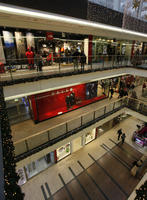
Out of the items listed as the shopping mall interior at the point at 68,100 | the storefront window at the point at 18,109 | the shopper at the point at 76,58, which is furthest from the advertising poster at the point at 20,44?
the shopper at the point at 76,58

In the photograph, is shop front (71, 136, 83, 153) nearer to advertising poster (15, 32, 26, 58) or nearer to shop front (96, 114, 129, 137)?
shop front (96, 114, 129, 137)

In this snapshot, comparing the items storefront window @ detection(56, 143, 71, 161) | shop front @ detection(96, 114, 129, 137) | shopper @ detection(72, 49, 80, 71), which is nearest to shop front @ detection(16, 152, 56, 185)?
storefront window @ detection(56, 143, 71, 161)

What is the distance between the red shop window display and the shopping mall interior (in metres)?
0.06

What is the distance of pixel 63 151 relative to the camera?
8625 mm

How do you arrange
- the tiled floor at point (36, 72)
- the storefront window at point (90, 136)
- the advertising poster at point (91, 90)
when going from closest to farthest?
the tiled floor at point (36, 72) < the storefront window at point (90, 136) < the advertising poster at point (91, 90)

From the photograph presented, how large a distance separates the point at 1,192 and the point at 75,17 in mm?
5248

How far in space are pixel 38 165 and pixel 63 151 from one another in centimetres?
195

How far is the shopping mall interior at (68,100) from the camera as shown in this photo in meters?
4.85

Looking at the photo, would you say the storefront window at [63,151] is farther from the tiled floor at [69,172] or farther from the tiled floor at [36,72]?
the tiled floor at [36,72]

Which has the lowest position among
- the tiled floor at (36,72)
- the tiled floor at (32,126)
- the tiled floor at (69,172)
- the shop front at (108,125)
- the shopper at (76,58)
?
the tiled floor at (69,172)

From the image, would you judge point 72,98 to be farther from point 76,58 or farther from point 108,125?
point 108,125

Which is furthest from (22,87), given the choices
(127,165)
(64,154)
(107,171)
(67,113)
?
(127,165)

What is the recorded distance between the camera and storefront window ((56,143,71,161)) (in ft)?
27.6

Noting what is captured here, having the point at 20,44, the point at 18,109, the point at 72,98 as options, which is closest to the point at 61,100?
the point at 72,98
